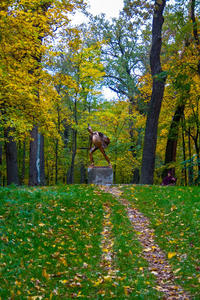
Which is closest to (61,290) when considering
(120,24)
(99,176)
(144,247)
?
(144,247)

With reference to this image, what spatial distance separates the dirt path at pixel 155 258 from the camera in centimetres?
460

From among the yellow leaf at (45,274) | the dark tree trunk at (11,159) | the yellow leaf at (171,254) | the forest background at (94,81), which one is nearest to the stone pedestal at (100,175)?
the forest background at (94,81)

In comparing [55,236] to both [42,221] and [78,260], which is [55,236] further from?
[78,260]

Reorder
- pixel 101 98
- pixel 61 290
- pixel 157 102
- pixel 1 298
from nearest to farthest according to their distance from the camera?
pixel 1 298
pixel 61 290
pixel 157 102
pixel 101 98

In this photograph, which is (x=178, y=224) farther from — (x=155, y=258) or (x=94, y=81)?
(x=94, y=81)

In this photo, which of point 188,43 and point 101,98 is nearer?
point 188,43

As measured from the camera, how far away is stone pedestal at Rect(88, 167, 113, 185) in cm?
1372

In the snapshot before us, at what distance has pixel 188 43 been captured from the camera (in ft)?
55.1

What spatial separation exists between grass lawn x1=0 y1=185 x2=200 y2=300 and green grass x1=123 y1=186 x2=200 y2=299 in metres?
0.02

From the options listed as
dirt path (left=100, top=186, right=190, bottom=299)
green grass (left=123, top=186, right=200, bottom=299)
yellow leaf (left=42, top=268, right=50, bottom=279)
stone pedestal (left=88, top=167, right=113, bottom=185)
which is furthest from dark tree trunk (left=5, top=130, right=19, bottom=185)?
yellow leaf (left=42, top=268, right=50, bottom=279)

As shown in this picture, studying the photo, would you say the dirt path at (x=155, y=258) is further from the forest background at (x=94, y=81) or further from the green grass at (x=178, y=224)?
the forest background at (x=94, y=81)

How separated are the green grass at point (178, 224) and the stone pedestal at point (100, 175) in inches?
70.4

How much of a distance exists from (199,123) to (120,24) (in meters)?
13.9

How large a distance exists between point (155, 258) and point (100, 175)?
7.92 metres
